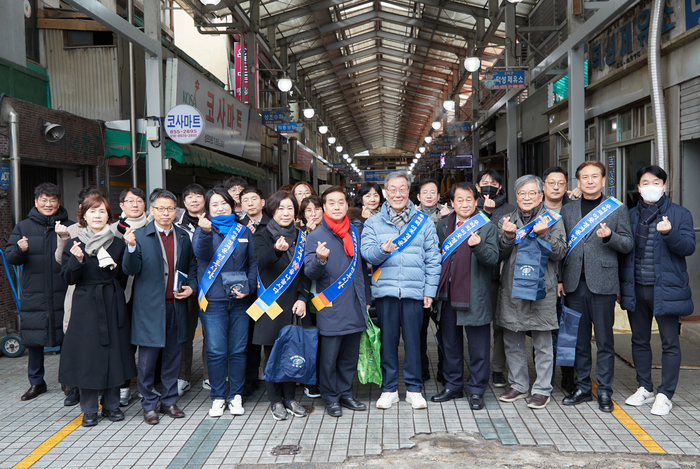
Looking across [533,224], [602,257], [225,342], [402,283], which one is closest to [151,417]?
[225,342]

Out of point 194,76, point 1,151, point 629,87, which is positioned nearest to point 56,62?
point 194,76

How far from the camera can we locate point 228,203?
497 centimetres

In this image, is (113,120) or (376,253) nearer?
(376,253)

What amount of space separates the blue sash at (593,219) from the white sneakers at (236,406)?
3086 mm

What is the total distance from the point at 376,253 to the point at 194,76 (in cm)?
939

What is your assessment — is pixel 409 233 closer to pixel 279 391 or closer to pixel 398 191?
pixel 398 191

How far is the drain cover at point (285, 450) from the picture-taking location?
413cm

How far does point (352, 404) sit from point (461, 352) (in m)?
1.08

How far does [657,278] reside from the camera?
15.6 ft

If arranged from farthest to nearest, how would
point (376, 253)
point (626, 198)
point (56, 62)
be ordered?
point (56, 62), point (626, 198), point (376, 253)

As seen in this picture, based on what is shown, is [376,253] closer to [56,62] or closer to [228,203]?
[228,203]

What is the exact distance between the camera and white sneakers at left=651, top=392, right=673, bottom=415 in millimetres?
4734

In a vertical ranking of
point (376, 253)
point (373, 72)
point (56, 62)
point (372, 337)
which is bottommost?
point (372, 337)

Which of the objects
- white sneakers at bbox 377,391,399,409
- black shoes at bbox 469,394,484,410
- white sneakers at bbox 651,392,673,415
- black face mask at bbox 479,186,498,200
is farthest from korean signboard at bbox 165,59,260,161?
white sneakers at bbox 651,392,673,415
